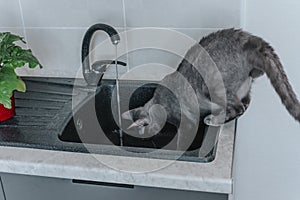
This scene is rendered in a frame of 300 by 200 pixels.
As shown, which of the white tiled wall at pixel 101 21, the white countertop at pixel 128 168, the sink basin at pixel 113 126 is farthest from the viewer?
the white tiled wall at pixel 101 21

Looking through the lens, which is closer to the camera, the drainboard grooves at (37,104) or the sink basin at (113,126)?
the sink basin at (113,126)

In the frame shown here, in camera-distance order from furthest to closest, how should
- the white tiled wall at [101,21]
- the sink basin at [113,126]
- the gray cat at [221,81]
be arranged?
the white tiled wall at [101,21] → the sink basin at [113,126] → the gray cat at [221,81]

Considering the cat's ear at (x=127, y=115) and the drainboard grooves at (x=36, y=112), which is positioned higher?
the drainboard grooves at (x=36, y=112)

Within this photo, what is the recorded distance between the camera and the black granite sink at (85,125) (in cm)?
108

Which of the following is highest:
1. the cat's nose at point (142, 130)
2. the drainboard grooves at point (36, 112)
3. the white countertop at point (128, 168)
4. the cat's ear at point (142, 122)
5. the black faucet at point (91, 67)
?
the black faucet at point (91, 67)

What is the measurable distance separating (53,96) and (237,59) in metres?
0.63

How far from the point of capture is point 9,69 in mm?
1210

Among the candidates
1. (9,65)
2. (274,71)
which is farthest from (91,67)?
(274,71)

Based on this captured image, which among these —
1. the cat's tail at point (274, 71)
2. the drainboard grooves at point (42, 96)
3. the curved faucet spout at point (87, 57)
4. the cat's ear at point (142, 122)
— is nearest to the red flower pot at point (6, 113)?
the drainboard grooves at point (42, 96)

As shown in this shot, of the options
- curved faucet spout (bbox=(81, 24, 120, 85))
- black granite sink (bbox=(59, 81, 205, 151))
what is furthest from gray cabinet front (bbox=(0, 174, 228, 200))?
curved faucet spout (bbox=(81, 24, 120, 85))

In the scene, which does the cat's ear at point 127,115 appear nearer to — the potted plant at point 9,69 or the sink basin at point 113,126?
the sink basin at point 113,126

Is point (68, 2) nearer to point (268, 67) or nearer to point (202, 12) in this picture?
point (202, 12)

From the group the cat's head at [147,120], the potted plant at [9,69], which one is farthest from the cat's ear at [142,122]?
the potted plant at [9,69]

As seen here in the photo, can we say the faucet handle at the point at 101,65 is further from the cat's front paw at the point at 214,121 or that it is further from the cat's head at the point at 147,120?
the cat's front paw at the point at 214,121
